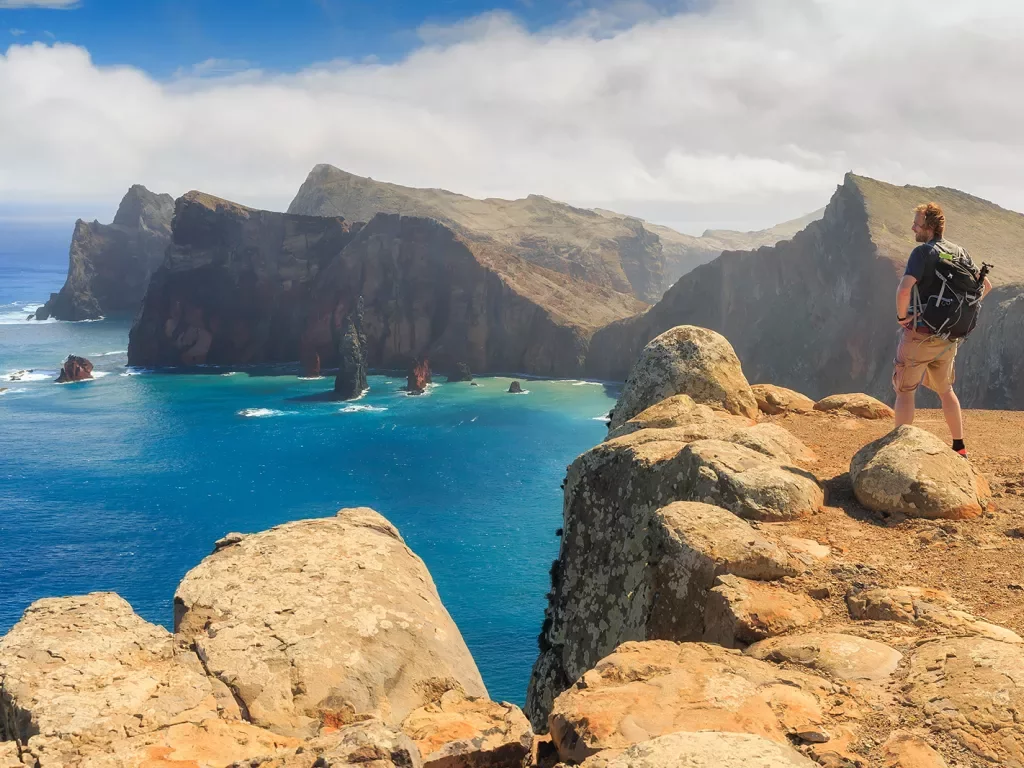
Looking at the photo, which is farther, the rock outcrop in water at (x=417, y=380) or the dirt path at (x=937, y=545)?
the rock outcrop in water at (x=417, y=380)

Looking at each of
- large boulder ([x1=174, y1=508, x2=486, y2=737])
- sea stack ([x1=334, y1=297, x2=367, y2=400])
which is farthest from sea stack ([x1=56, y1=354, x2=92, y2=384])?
large boulder ([x1=174, y1=508, x2=486, y2=737])

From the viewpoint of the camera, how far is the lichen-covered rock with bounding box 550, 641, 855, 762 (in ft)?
19.4

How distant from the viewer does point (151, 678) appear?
690 centimetres

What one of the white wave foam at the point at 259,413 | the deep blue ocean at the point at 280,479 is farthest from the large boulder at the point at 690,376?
the white wave foam at the point at 259,413

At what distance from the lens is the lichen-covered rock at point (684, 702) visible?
5.91m

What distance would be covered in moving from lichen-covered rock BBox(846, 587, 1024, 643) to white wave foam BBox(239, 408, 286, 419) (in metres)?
106

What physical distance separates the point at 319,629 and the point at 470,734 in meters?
2.25

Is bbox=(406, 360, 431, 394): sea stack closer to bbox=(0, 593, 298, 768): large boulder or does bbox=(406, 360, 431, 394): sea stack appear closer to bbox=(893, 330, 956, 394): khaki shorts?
bbox=(893, 330, 956, 394): khaki shorts

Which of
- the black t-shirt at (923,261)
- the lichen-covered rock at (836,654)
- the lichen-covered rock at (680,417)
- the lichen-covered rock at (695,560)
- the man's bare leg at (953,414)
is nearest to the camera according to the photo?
the lichen-covered rock at (836,654)

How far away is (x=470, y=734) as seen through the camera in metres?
6.50

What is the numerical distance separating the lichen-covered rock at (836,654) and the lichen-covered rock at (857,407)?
419 inches

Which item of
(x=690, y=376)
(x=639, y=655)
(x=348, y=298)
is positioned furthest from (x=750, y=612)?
(x=348, y=298)

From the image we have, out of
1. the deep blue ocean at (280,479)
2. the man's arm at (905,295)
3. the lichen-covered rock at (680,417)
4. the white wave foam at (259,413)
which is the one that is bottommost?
the deep blue ocean at (280,479)

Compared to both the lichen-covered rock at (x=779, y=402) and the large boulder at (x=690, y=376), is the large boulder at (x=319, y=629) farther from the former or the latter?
the lichen-covered rock at (x=779, y=402)
